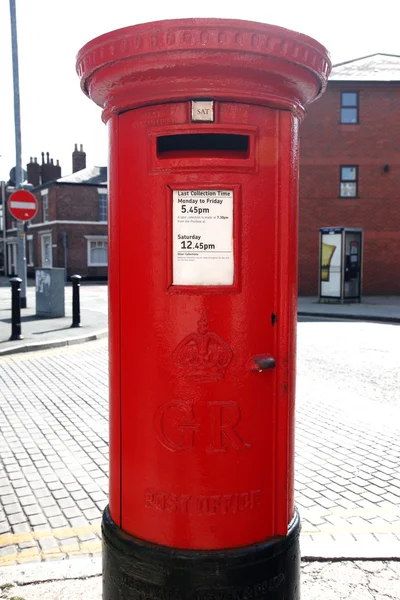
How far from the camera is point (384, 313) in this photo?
597 inches

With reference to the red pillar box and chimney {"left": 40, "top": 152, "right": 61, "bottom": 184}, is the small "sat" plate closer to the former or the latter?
the red pillar box

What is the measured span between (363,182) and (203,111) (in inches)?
845

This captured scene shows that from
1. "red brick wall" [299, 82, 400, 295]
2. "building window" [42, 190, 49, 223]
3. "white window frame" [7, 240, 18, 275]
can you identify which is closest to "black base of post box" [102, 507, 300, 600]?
"red brick wall" [299, 82, 400, 295]

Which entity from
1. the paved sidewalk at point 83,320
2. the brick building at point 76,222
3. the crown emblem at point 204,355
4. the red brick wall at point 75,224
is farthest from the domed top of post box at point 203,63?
the red brick wall at point 75,224

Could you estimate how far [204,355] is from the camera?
1.91 m

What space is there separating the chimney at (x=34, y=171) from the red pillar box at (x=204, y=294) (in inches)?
1760

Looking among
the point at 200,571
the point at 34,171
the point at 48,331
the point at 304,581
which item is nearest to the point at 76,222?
the point at 34,171

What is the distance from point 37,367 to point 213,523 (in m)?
6.51

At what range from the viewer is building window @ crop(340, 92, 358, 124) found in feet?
70.6

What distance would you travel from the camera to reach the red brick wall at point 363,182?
70.8ft

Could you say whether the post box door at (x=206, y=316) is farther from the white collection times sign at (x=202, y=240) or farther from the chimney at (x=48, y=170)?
the chimney at (x=48, y=170)

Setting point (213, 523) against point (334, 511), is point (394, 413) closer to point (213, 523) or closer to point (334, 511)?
point (334, 511)

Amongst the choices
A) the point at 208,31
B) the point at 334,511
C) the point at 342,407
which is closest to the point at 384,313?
the point at 342,407

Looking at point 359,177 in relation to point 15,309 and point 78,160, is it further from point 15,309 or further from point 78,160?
point 78,160
